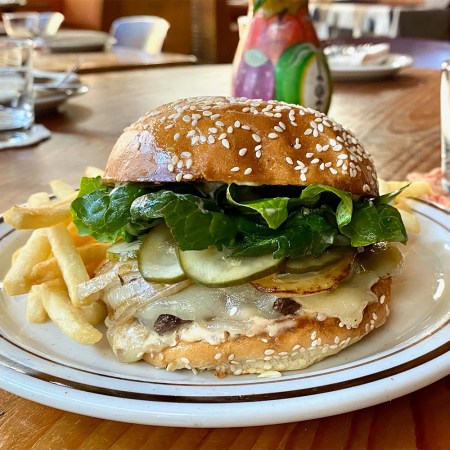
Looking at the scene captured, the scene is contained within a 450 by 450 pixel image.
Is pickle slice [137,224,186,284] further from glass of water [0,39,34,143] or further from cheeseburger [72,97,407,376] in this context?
glass of water [0,39,34,143]

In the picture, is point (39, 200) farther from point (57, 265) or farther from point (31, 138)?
point (31, 138)

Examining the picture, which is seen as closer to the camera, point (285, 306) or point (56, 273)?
point (285, 306)

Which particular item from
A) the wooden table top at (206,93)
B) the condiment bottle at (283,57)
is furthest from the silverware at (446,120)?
the condiment bottle at (283,57)

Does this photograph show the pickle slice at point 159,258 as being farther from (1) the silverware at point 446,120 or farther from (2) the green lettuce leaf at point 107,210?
(1) the silverware at point 446,120

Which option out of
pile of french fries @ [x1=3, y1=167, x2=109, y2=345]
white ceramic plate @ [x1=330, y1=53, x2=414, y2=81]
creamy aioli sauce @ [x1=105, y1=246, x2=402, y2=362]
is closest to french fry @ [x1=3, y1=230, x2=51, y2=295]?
pile of french fries @ [x1=3, y1=167, x2=109, y2=345]

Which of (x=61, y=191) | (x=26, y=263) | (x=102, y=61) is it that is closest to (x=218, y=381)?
(x=26, y=263)

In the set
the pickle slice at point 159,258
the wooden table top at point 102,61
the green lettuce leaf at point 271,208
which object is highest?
the green lettuce leaf at point 271,208
